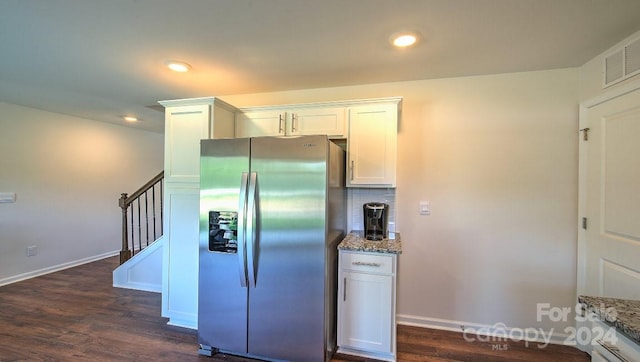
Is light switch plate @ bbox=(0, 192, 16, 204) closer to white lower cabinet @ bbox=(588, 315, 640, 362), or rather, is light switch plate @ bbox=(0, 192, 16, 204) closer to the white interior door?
white lower cabinet @ bbox=(588, 315, 640, 362)

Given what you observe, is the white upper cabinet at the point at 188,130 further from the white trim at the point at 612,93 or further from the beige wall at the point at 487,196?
the white trim at the point at 612,93

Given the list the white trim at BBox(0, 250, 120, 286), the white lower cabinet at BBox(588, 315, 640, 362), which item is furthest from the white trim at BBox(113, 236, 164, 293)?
the white lower cabinet at BBox(588, 315, 640, 362)

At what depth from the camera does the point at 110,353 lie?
2.14 metres

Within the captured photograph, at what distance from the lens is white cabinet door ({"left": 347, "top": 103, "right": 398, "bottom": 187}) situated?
2355 mm

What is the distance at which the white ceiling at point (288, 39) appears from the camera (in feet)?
4.98

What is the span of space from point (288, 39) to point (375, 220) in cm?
157

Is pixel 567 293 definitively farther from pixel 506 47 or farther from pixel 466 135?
pixel 506 47

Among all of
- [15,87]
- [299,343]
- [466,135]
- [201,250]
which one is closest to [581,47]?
[466,135]

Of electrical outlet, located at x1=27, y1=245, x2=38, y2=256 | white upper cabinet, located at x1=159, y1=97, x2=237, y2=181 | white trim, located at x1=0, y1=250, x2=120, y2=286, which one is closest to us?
white upper cabinet, located at x1=159, y1=97, x2=237, y2=181

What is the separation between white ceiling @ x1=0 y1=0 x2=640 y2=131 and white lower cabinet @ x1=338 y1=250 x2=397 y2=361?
1558 millimetres

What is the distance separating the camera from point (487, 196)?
2430 millimetres

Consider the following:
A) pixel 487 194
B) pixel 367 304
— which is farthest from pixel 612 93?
pixel 367 304

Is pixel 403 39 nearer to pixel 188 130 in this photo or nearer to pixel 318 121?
pixel 318 121

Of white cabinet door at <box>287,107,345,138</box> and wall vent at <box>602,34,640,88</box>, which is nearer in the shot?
wall vent at <box>602,34,640,88</box>
